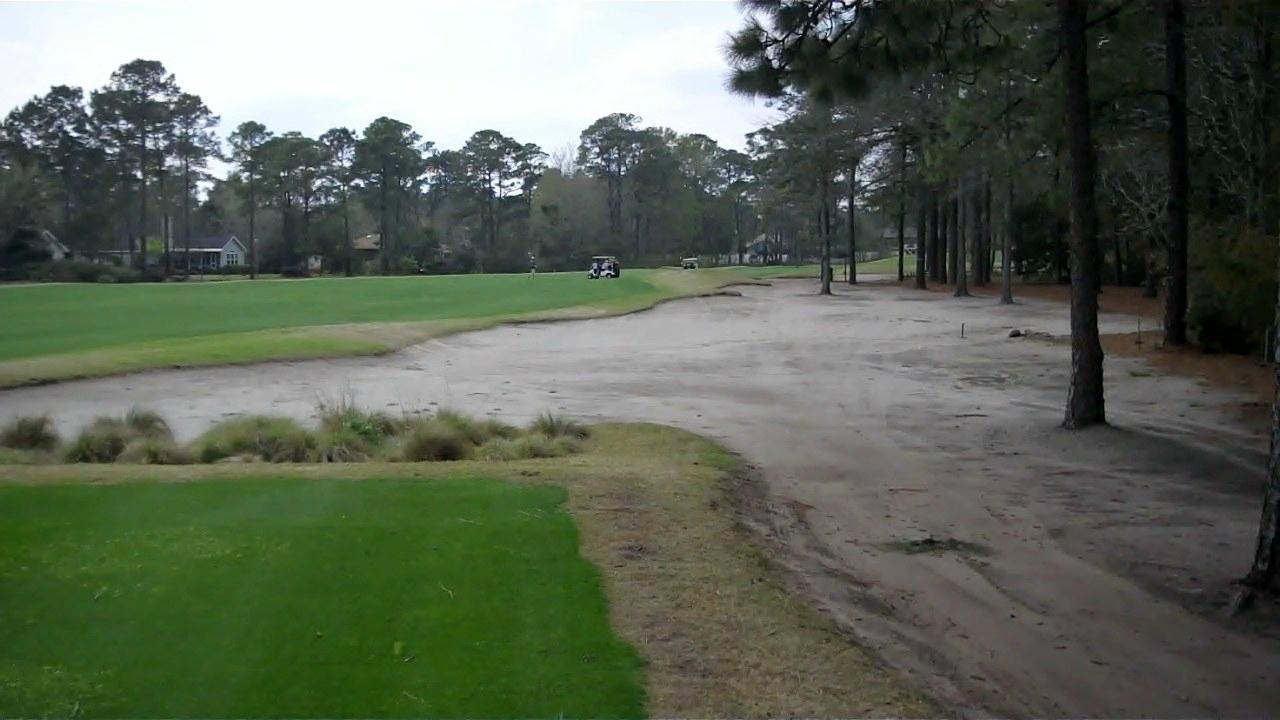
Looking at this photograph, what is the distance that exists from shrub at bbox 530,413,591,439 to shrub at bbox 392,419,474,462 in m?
1.42

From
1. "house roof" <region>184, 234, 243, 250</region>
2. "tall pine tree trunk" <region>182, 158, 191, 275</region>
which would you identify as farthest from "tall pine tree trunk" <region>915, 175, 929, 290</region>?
"house roof" <region>184, 234, 243, 250</region>

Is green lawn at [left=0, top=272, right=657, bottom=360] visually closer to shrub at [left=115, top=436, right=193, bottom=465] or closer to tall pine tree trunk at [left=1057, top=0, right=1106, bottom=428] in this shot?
shrub at [left=115, top=436, right=193, bottom=465]

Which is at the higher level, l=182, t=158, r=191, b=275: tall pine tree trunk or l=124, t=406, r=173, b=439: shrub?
l=182, t=158, r=191, b=275: tall pine tree trunk

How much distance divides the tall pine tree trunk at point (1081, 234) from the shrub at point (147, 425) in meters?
11.6

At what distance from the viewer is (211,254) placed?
7425 centimetres

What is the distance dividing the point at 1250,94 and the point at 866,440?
16026 millimetres

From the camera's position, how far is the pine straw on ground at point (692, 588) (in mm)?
5469

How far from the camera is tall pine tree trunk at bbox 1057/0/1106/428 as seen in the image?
14797 mm

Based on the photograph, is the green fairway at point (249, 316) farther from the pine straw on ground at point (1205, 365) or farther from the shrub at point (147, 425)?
the pine straw on ground at point (1205, 365)

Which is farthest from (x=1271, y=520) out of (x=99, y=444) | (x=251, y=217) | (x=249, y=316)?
(x=251, y=217)

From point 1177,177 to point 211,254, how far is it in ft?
212

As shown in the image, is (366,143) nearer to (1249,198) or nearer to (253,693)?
(1249,198)

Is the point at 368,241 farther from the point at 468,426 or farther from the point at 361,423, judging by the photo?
the point at 468,426

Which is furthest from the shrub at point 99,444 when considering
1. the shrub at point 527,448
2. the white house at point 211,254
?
the white house at point 211,254
